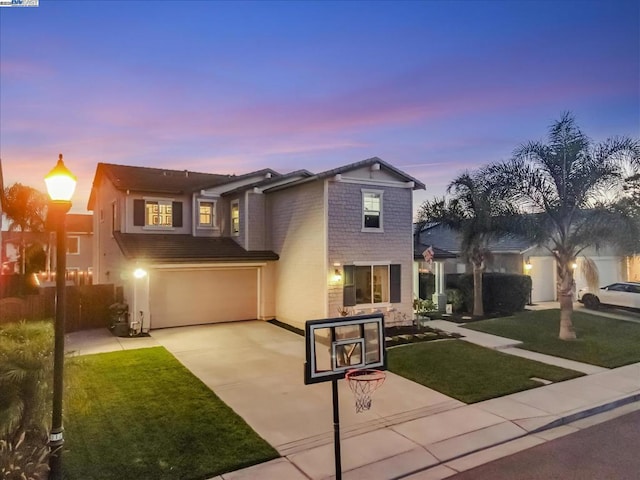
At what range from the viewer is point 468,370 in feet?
34.3

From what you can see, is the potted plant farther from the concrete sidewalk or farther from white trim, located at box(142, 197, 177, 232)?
the concrete sidewalk

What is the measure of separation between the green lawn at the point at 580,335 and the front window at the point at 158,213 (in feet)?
43.7

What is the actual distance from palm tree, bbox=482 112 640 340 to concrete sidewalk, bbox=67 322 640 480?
14.0 feet

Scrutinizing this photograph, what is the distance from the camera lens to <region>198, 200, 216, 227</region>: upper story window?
1866 centimetres

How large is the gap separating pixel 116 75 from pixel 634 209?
56.2 feet

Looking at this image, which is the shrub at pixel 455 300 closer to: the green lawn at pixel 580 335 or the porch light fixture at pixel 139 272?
the green lawn at pixel 580 335

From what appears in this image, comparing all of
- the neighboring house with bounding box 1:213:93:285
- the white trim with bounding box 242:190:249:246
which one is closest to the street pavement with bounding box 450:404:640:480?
the white trim with bounding box 242:190:249:246

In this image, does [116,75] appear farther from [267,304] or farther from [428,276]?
[428,276]

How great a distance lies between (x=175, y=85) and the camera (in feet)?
47.2

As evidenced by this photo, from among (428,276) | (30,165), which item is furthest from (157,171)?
(428,276)

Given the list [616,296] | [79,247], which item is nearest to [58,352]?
[616,296]

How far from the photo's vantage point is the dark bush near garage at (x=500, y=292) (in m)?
19.4

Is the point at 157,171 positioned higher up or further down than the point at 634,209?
higher up

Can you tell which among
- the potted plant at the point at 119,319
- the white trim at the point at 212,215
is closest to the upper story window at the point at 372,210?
the white trim at the point at 212,215
